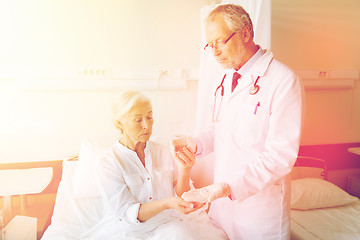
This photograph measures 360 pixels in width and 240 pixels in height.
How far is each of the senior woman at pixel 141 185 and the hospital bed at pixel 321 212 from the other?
25.4 inches

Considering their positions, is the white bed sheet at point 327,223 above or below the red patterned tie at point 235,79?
below

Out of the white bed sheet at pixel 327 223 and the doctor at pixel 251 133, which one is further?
the white bed sheet at pixel 327 223

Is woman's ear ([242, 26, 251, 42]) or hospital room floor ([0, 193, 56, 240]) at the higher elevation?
woman's ear ([242, 26, 251, 42])

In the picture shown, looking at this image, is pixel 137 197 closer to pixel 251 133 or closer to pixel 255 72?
pixel 251 133

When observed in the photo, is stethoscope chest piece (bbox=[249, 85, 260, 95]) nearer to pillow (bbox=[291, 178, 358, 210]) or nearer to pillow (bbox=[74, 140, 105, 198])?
pillow (bbox=[74, 140, 105, 198])

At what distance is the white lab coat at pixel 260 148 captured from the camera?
111 centimetres

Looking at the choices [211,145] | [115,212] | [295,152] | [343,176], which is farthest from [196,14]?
[343,176]

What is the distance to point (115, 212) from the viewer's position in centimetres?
126

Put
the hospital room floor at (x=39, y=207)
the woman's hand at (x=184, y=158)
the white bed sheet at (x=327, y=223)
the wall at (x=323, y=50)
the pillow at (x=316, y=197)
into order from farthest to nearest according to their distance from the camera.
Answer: the wall at (x=323, y=50) → the pillow at (x=316, y=197) → the white bed sheet at (x=327, y=223) → the hospital room floor at (x=39, y=207) → the woman's hand at (x=184, y=158)

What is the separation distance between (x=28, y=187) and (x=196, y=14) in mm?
1573

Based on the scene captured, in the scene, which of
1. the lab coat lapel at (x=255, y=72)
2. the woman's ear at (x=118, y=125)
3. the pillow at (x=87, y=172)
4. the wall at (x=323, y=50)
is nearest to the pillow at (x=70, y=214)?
the pillow at (x=87, y=172)

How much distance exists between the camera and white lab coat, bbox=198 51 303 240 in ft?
3.65

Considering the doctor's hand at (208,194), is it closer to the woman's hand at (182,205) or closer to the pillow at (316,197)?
the woman's hand at (182,205)

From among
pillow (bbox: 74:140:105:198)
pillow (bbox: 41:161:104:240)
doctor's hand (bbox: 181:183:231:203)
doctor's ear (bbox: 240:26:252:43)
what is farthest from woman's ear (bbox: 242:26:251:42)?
pillow (bbox: 41:161:104:240)
